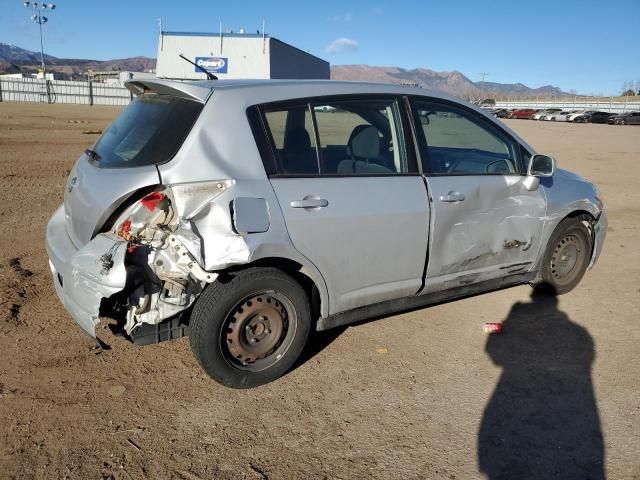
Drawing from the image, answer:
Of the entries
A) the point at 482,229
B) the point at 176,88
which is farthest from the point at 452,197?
the point at 176,88

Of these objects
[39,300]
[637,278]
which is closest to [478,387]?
[637,278]

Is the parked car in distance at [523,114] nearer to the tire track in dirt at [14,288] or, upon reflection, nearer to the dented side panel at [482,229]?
the dented side panel at [482,229]

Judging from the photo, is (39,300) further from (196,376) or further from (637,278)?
(637,278)

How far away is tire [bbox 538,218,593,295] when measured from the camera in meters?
4.85

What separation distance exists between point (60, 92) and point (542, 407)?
46.3m

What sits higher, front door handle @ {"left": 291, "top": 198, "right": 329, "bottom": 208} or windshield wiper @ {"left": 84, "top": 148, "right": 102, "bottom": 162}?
windshield wiper @ {"left": 84, "top": 148, "right": 102, "bottom": 162}

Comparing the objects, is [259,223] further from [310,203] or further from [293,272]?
[293,272]

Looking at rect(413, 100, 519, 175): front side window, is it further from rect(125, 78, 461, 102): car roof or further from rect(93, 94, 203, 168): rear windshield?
rect(93, 94, 203, 168): rear windshield

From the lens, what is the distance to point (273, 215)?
3207 millimetres

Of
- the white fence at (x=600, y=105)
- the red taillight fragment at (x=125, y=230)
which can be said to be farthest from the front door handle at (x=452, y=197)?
the white fence at (x=600, y=105)

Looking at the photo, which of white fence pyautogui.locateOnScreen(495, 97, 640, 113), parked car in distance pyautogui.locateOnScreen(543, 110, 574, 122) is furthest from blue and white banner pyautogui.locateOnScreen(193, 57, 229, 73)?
white fence pyautogui.locateOnScreen(495, 97, 640, 113)

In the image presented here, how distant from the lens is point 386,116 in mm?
3879

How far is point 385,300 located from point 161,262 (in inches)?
63.3

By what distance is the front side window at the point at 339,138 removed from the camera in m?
3.44
